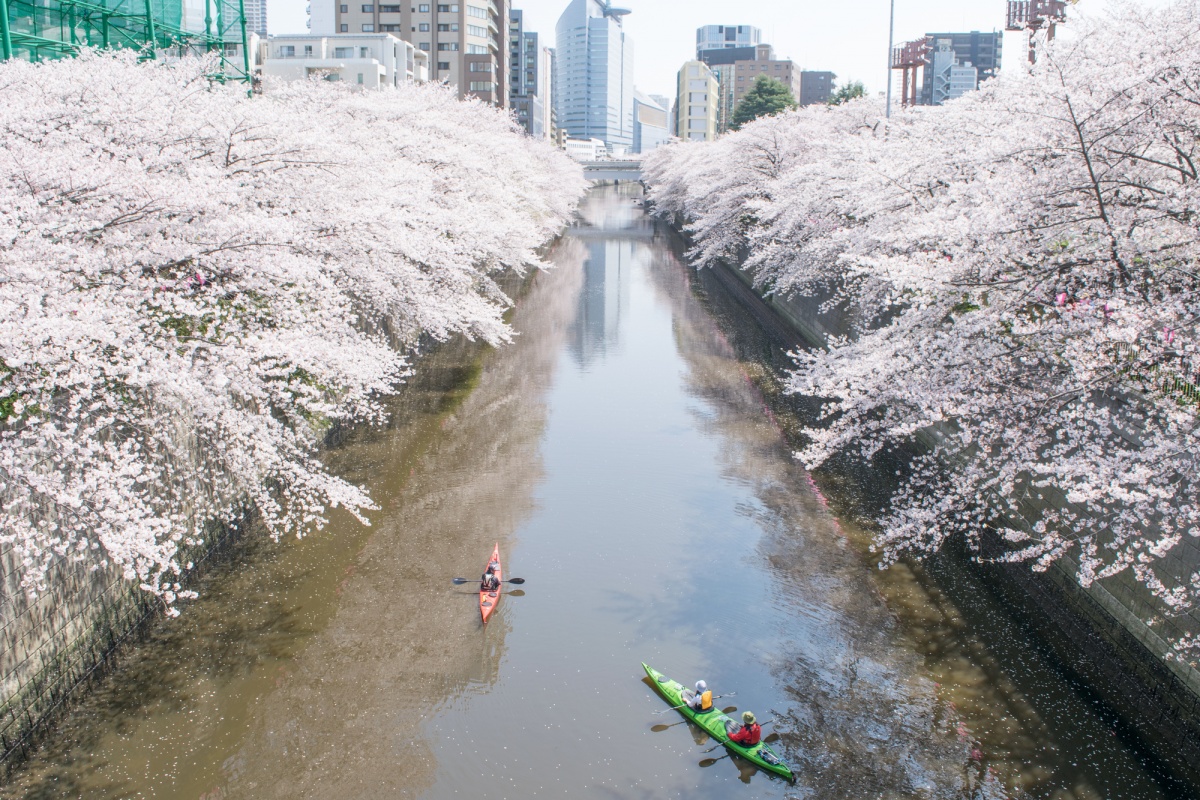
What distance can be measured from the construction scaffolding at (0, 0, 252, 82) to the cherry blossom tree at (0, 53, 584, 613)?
834cm

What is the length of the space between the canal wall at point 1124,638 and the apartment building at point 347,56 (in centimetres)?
5107

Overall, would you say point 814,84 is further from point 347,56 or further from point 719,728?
point 719,728

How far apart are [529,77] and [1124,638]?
4697 inches

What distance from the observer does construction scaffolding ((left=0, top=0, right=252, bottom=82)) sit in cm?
2175

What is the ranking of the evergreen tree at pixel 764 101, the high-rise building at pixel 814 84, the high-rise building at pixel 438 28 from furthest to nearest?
the high-rise building at pixel 814 84 → the high-rise building at pixel 438 28 → the evergreen tree at pixel 764 101

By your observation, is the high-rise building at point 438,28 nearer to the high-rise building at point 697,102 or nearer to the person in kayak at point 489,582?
the person in kayak at point 489,582

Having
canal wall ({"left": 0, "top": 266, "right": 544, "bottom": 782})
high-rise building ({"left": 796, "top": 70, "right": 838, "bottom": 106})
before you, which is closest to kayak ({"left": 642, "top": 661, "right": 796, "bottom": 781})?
canal wall ({"left": 0, "top": 266, "right": 544, "bottom": 782})

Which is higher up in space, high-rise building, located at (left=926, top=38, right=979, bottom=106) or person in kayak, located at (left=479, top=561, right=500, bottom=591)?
high-rise building, located at (left=926, top=38, right=979, bottom=106)

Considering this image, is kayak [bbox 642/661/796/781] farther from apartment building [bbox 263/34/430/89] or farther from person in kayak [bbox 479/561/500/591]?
apartment building [bbox 263/34/430/89]

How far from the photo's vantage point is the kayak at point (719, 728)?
845 cm

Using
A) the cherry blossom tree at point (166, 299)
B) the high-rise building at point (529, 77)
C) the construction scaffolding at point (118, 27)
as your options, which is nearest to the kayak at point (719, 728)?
the cherry blossom tree at point (166, 299)

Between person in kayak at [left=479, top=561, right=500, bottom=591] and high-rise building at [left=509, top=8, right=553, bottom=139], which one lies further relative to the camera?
high-rise building at [left=509, top=8, right=553, bottom=139]

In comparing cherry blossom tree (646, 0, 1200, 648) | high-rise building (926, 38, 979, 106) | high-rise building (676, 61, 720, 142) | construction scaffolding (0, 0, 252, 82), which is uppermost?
high-rise building (926, 38, 979, 106)

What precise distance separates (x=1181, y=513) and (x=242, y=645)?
979cm
